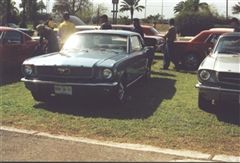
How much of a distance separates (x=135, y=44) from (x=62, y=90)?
2.90 m

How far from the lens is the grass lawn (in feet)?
23.4

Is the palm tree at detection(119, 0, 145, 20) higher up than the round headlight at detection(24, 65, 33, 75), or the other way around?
the palm tree at detection(119, 0, 145, 20)

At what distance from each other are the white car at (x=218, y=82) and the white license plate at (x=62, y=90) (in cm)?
227

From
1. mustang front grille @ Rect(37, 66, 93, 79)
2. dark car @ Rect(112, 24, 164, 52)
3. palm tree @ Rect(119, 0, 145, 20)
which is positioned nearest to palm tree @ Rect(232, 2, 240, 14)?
palm tree @ Rect(119, 0, 145, 20)

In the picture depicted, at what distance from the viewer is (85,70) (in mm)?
8672

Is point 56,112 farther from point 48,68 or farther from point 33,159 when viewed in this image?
A: point 33,159

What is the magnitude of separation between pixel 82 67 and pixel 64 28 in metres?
5.58

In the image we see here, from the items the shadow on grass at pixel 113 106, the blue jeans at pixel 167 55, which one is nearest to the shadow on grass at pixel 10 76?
the shadow on grass at pixel 113 106

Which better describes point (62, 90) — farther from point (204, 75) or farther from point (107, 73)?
point (204, 75)

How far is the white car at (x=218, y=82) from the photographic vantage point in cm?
827

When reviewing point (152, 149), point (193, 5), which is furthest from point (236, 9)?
point (152, 149)

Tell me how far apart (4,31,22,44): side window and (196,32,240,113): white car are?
6.32 m

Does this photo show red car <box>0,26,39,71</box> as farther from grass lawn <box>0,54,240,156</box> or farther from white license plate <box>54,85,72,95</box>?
white license plate <box>54,85,72,95</box>

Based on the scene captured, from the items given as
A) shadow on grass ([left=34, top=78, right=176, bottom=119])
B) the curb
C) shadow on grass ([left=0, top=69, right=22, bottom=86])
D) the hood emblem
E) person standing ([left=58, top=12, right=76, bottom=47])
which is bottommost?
the curb
